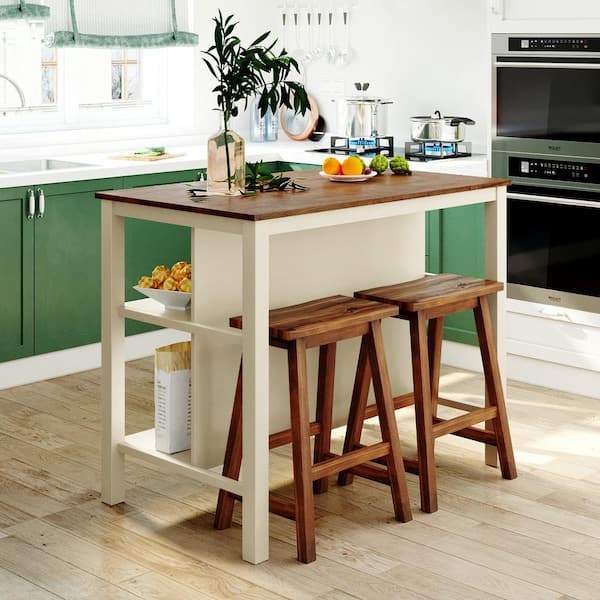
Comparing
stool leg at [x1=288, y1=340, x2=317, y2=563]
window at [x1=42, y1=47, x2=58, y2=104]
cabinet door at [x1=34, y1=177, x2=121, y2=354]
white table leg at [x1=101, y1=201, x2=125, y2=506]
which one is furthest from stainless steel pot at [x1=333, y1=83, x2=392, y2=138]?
stool leg at [x1=288, y1=340, x2=317, y2=563]

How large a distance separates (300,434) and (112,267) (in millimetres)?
814

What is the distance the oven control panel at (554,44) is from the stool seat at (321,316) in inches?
68.5

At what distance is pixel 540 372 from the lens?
16.4 ft

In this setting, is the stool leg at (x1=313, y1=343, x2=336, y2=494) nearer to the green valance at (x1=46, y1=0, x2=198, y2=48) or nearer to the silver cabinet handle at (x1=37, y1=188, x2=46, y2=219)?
the silver cabinet handle at (x1=37, y1=188, x2=46, y2=219)

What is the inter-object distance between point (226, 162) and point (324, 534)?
1145 mm

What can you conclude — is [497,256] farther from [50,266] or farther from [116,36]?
[116,36]

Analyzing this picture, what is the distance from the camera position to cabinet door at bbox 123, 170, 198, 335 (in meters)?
5.14

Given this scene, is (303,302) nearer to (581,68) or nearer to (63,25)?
(581,68)

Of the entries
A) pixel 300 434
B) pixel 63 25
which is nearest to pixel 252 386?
pixel 300 434

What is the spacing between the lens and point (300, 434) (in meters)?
3.12

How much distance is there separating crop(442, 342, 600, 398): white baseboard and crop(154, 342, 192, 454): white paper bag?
205 centimetres

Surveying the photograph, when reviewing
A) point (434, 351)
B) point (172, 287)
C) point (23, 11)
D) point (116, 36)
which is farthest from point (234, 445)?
point (116, 36)

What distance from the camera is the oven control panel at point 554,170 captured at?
4605mm

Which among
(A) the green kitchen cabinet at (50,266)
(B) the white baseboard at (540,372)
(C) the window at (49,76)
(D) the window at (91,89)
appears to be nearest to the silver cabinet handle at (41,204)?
(A) the green kitchen cabinet at (50,266)
